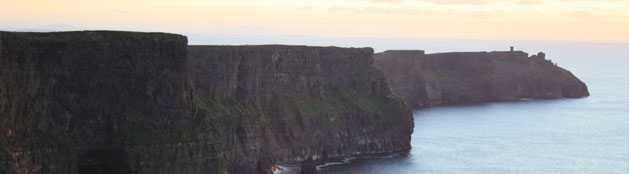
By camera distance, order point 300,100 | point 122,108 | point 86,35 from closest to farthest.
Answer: point 86,35
point 122,108
point 300,100

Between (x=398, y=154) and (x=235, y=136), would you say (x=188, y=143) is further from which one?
(x=398, y=154)

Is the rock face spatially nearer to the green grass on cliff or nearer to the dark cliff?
the green grass on cliff

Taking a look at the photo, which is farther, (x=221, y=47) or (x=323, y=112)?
(x=323, y=112)

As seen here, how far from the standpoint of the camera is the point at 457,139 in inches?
7475

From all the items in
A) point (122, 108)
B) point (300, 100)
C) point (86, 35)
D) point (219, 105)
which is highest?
point (86, 35)

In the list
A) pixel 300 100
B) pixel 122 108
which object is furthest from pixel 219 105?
pixel 122 108

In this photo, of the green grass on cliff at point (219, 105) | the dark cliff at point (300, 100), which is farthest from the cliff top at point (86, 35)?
the green grass on cliff at point (219, 105)

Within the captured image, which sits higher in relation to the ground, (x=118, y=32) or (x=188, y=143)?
(x=118, y=32)

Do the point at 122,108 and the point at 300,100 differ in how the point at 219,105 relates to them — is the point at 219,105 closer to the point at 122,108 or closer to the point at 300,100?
the point at 300,100

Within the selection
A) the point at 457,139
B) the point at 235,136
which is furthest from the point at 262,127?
the point at 457,139

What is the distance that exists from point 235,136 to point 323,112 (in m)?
29.7

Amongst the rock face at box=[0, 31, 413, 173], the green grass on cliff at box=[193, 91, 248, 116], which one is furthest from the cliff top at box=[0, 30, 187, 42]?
the green grass on cliff at box=[193, 91, 248, 116]

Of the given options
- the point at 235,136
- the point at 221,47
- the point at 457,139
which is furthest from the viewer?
the point at 457,139

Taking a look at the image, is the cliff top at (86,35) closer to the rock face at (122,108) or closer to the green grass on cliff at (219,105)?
the rock face at (122,108)
